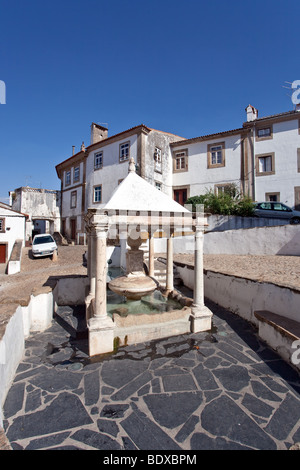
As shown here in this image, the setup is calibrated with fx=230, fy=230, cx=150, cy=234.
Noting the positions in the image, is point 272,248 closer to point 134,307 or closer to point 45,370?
point 134,307

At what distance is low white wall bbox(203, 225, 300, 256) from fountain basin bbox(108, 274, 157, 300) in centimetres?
890

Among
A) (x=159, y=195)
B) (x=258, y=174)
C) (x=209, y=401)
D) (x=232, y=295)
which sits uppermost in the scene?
(x=258, y=174)

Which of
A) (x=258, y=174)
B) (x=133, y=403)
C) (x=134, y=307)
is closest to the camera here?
(x=133, y=403)

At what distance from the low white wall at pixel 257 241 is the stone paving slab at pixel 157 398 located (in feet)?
28.1

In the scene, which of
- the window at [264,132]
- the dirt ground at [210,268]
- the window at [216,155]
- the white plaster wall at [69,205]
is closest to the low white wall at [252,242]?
the dirt ground at [210,268]

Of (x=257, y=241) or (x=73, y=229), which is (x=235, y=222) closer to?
(x=257, y=241)

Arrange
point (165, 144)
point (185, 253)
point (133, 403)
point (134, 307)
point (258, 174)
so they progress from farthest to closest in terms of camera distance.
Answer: point (165, 144), point (258, 174), point (185, 253), point (134, 307), point (133, 403)

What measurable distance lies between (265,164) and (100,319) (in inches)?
820

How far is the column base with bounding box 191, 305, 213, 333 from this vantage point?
5570mm

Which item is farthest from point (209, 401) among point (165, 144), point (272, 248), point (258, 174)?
point (165, 144)

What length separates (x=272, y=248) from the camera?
12.5 m

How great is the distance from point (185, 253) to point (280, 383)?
1262cm

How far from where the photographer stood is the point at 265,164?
66.9ft

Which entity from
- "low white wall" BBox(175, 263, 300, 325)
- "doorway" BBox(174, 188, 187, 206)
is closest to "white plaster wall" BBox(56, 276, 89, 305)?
"low white wall" BBox(175, 263, 300, 325)
